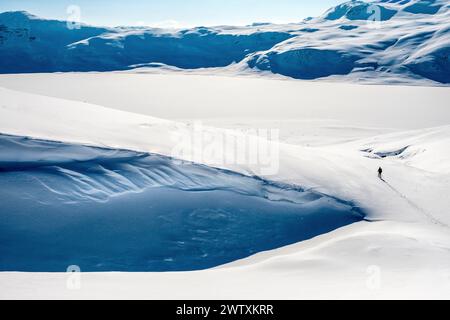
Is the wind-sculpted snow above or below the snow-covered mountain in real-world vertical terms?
below

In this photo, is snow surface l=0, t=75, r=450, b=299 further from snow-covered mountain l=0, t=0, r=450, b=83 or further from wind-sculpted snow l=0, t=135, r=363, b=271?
snow-covered mountain l=0, t=0, r=450, b=83

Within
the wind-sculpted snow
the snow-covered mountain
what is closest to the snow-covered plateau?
the wind-sculpted snow

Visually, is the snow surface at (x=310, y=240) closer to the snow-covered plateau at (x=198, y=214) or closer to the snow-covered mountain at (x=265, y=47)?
the snow-covered plateau at (x=198, y=214)

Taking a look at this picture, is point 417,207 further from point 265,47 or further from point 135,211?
point 265,47

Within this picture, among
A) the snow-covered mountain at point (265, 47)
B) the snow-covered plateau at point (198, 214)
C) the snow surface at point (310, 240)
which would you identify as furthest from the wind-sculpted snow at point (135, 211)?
the snow-covered mountain at point (265, 47)

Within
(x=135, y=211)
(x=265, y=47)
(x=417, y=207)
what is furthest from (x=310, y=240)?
(x=265, y=47)

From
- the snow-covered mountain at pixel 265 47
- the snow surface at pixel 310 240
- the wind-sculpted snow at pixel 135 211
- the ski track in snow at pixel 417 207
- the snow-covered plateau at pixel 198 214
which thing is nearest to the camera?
the snow surface at pixel 310 240

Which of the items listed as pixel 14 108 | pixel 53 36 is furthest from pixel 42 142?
pixel 53 36
